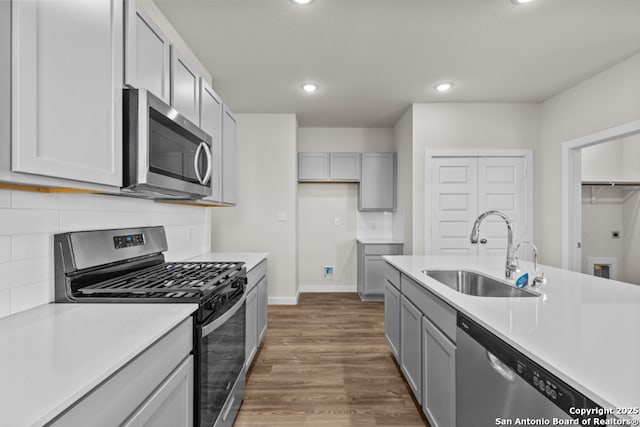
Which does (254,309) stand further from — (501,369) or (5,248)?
(501,369)

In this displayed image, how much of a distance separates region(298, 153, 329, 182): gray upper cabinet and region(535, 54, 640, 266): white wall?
9.03 feet

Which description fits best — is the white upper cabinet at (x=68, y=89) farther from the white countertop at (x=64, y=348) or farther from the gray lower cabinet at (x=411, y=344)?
the gray lower cabinet at (x=411, y=344)

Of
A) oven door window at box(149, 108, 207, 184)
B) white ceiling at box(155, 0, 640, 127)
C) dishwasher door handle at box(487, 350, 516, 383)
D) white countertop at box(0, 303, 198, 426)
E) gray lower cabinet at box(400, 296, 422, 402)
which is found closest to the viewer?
white countertop at box(0, 303, 198, 426)

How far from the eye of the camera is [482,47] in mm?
2709

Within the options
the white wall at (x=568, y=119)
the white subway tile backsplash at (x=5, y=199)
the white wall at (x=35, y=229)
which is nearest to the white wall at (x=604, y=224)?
the white wall at (x=568, y=119)

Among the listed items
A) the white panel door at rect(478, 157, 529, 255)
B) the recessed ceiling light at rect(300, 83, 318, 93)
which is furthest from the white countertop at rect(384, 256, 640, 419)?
the recessed ceiling light at rect(300, 83, 318, 93)

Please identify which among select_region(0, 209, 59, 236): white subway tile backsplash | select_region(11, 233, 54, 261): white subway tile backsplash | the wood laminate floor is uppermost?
select_region(0, 209, 59, 236): white subway tile backsplash

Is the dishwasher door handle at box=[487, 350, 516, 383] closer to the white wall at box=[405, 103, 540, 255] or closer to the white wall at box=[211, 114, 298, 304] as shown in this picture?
the white wall at box=[405, 103, 540, 255]

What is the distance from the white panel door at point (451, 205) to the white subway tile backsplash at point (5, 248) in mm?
3806

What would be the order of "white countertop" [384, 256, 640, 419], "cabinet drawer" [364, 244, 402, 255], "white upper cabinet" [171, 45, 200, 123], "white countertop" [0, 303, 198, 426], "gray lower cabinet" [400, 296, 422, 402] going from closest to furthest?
"white countertop" [0, 303, 198, 426] < "white countertop" [384, 256, 640, 419] < "white upper cabinet" [171, 45, 200, 123] < "gray lower cabinet" [400, 296, 422, 402] < "cabinet drawer" [364, 244, 402, 255]

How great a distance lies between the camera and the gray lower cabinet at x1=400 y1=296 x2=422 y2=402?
1924 mm

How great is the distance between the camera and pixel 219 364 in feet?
5.01

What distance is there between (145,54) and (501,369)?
6.28ft

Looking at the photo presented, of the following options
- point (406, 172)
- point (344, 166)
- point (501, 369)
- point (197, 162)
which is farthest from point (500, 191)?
point (197, 162)
